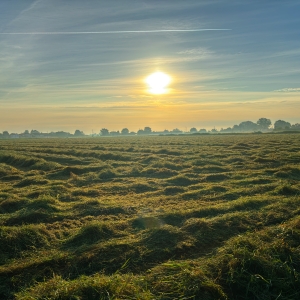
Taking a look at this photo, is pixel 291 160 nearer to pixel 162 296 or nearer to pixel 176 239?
pixel 176 239

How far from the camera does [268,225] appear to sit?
896 centimetres

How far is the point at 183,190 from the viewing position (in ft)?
47.4

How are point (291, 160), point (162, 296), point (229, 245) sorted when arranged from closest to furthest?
point (162, 296) < point (229, 245) < point (291, 160)

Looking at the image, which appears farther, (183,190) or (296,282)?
(183,190)

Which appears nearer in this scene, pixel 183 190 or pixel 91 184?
pixel 183 190

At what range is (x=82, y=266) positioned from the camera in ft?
21.5

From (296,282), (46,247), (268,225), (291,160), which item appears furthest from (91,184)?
(291,160)

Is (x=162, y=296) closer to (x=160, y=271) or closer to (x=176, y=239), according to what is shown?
(x=160, y=271)

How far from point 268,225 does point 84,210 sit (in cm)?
607

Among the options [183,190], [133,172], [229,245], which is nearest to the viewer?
[229,245]

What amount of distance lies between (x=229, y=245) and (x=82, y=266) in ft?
11.1

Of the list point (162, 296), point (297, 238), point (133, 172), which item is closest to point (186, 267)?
point (162, 296)

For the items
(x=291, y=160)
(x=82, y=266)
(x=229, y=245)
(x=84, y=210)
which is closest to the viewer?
(x=82, y=266)

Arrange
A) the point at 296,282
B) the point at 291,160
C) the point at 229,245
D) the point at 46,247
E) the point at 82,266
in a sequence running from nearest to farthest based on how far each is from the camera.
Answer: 1. the point at 296,282
2. the point at 82,266
3. the point at 229,245
4. the point at 46,247
5. the point at 291,160
